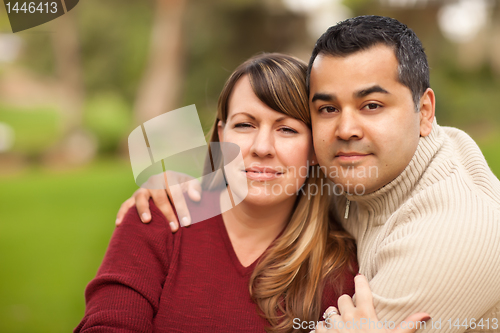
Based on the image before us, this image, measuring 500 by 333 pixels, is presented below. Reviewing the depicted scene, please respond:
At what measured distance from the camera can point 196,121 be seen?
2.37 m

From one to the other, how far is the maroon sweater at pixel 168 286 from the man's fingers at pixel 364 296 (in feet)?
0.82

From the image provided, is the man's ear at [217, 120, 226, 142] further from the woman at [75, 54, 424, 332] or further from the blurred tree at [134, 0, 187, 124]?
the blurred tree at [134, 0, 187, 124]

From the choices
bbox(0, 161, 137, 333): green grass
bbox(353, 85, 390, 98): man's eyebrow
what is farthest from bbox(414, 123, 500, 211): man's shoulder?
bbox(0, 161, 137, 333): green grass

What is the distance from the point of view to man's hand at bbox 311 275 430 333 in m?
1.46

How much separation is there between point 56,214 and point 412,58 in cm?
531

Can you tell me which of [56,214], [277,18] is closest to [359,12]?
[277,18]

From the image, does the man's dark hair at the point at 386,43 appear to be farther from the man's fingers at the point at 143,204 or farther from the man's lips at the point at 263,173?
the man's fingers at the point at 143,204

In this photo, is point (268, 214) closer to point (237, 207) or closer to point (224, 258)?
point (237, 207)

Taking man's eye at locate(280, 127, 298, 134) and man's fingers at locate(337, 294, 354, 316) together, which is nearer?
man's fingers at locate(337, 294, 354, 316)

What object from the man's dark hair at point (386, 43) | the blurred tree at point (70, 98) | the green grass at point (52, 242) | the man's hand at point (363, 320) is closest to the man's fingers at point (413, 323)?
the man's hand at point (363, 320)

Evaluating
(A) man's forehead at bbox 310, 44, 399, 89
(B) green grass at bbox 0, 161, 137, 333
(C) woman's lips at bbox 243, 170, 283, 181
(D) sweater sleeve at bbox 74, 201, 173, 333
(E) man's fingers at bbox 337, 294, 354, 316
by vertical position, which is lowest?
(B) green grass at bbox 0, 161, 137, 333

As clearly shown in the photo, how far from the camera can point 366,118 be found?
5.51 feet

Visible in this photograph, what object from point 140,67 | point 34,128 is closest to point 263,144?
point 34,128

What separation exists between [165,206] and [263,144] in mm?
534
